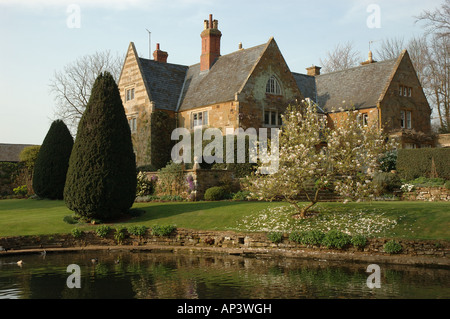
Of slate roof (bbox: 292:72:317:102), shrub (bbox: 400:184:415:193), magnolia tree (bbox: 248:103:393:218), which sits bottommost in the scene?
shrub (bbox: 400:184:415:193)

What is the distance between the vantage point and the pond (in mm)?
11398

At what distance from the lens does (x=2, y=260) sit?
17016 millimetres

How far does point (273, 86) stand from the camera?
35.0 m

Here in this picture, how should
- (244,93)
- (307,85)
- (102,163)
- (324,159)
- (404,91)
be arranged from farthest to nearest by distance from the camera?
(307,85) < (404,91) < (244,93) < (102,163) < (324,159)

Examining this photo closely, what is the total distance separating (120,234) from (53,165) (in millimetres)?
13654

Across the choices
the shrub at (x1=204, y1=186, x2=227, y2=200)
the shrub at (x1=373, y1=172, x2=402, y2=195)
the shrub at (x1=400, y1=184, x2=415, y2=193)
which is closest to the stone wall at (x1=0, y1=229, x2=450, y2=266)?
the shrub at (x1=204, y1=186, x2=227, y2=200)

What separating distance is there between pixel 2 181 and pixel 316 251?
30.0m

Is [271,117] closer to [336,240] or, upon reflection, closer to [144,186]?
[144,186]

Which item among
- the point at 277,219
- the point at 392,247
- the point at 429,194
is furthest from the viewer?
the point at 429,194

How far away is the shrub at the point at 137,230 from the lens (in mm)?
19641

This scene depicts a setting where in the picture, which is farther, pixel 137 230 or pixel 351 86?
pixel 351 86

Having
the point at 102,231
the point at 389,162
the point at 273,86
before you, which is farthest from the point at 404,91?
the point at 102,231

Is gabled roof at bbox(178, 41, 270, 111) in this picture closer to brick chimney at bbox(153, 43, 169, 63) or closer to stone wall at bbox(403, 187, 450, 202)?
brick chimney at bbox(153, 43, 169, 63)

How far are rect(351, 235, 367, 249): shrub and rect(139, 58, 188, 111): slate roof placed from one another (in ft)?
78.5
